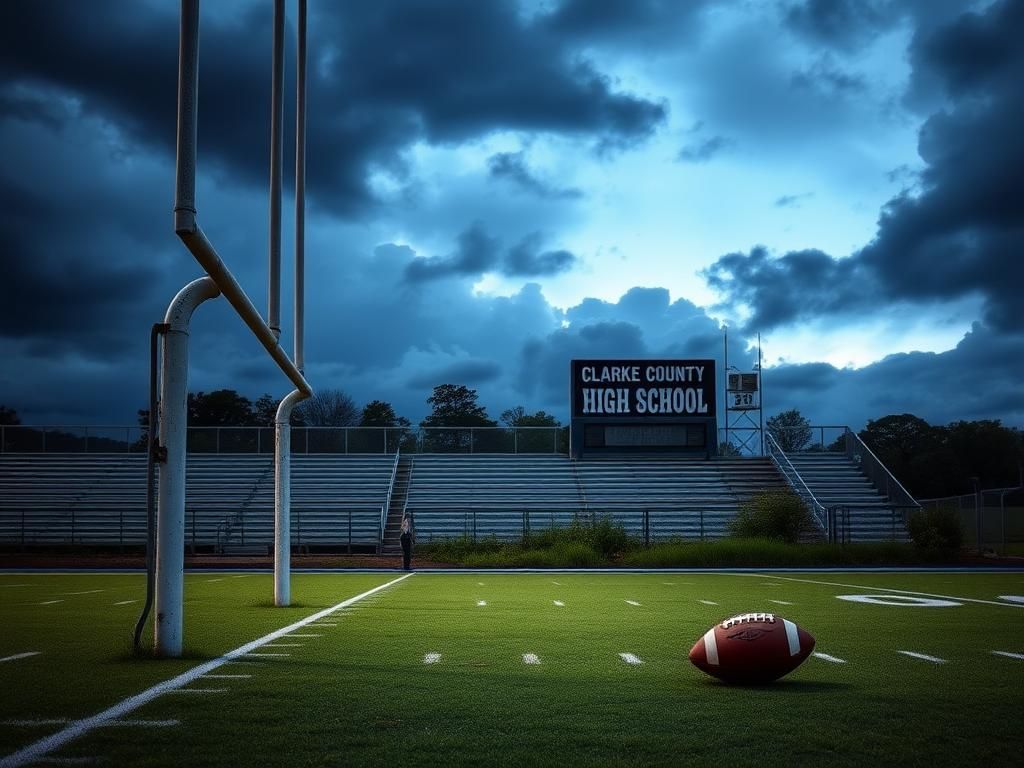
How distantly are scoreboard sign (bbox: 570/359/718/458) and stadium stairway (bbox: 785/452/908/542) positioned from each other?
4.11 metres

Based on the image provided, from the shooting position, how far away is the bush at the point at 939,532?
86.4 ft

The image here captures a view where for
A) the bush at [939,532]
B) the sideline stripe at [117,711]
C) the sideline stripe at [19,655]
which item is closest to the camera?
the sideline stripe at [117,711]

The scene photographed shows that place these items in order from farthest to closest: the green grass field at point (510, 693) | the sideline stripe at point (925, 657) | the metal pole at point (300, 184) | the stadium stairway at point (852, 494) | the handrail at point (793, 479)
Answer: the handrail at point (793, 479)
the stadium stairway at point (852, 494)
the metal pole at point (300, 184)
the sideline stripe at point (925, 657)
the green grass field at point (510, 693)

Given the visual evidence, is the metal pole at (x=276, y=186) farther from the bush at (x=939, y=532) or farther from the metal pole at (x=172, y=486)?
the bush at (x=939, y=532)

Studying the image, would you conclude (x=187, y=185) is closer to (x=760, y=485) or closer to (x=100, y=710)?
(x=100, y=710)

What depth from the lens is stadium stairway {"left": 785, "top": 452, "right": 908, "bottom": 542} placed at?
3272 cm

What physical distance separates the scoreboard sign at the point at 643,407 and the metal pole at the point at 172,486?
3153 centimetres

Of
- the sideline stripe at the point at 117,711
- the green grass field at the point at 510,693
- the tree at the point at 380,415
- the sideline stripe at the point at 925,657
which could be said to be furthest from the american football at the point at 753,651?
the tree at the point at 380,415

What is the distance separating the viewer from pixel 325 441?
39.0m

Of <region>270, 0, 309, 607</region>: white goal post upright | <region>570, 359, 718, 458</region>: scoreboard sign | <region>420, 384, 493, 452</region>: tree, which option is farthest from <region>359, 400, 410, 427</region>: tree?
<region>270, 0, 309, 607</region>: white goal post upright

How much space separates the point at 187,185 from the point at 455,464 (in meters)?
34.1

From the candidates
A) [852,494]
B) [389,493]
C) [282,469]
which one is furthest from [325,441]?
[282,469]

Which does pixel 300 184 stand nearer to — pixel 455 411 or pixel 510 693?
pixel 510 693

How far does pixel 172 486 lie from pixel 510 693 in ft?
9.21
